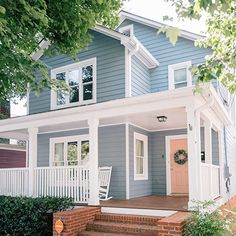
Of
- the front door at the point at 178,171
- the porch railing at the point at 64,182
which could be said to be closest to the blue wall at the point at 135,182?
the front door at the point at 178,171

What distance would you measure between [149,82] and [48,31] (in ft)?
16.7

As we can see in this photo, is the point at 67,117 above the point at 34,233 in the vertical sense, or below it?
above

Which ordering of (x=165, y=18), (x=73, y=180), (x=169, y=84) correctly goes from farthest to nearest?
(x=169, y=84) < (x=73, y=180) < (x=165, y=18)

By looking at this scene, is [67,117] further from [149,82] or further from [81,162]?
[149,82]

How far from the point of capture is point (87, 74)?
38.0ft

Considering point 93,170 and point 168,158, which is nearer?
point 93,170

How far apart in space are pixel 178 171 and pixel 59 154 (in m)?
4.49

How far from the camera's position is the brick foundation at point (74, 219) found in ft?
23.7

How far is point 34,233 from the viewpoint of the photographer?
7.96 meters

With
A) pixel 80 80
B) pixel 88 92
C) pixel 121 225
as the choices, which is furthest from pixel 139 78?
pixel 121 225

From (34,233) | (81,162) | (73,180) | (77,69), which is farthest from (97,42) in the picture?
(34,233)

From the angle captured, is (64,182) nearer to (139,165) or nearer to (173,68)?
(139,165)

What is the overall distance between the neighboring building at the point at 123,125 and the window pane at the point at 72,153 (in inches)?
1.4

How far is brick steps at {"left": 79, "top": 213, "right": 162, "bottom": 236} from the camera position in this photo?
7.03 m
